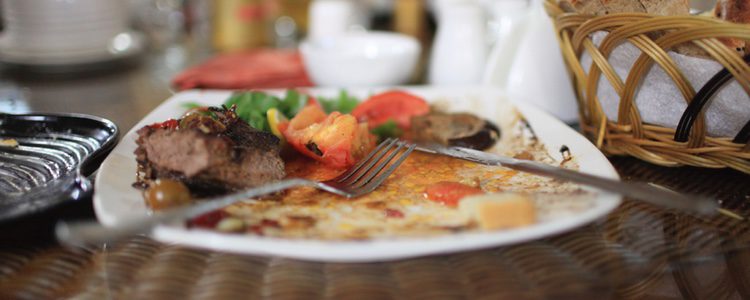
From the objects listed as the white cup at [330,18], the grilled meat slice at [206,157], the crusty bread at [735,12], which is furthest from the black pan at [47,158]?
the white cup at [330,18]

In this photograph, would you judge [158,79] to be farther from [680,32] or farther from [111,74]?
[680,32]

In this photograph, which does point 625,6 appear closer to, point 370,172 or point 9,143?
point 370,172

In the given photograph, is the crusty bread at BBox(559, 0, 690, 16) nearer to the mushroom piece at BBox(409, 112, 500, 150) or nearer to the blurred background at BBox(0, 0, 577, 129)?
the mushroom piece at BBox(409, 112, 500, 150)

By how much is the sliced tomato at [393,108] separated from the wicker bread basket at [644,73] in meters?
0.49

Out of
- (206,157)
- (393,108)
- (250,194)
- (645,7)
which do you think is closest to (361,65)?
(393,108)

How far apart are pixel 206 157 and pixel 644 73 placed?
3.12 feet

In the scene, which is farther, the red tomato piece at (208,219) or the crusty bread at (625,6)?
the crusty bread at (625,6)

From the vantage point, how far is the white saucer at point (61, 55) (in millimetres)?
2881

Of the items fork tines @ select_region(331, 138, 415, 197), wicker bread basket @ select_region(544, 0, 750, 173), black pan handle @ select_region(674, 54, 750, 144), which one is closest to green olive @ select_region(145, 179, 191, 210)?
fork tines @ select_region(331, 138, 415, 197)

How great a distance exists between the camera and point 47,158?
1.44 m

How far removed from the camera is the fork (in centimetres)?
93

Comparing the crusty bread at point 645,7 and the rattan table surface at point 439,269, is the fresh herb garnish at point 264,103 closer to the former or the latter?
the rattan table surface at point 439,269

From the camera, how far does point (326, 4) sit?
3.21 meters

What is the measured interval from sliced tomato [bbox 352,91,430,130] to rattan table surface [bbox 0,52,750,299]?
31.5 inches
